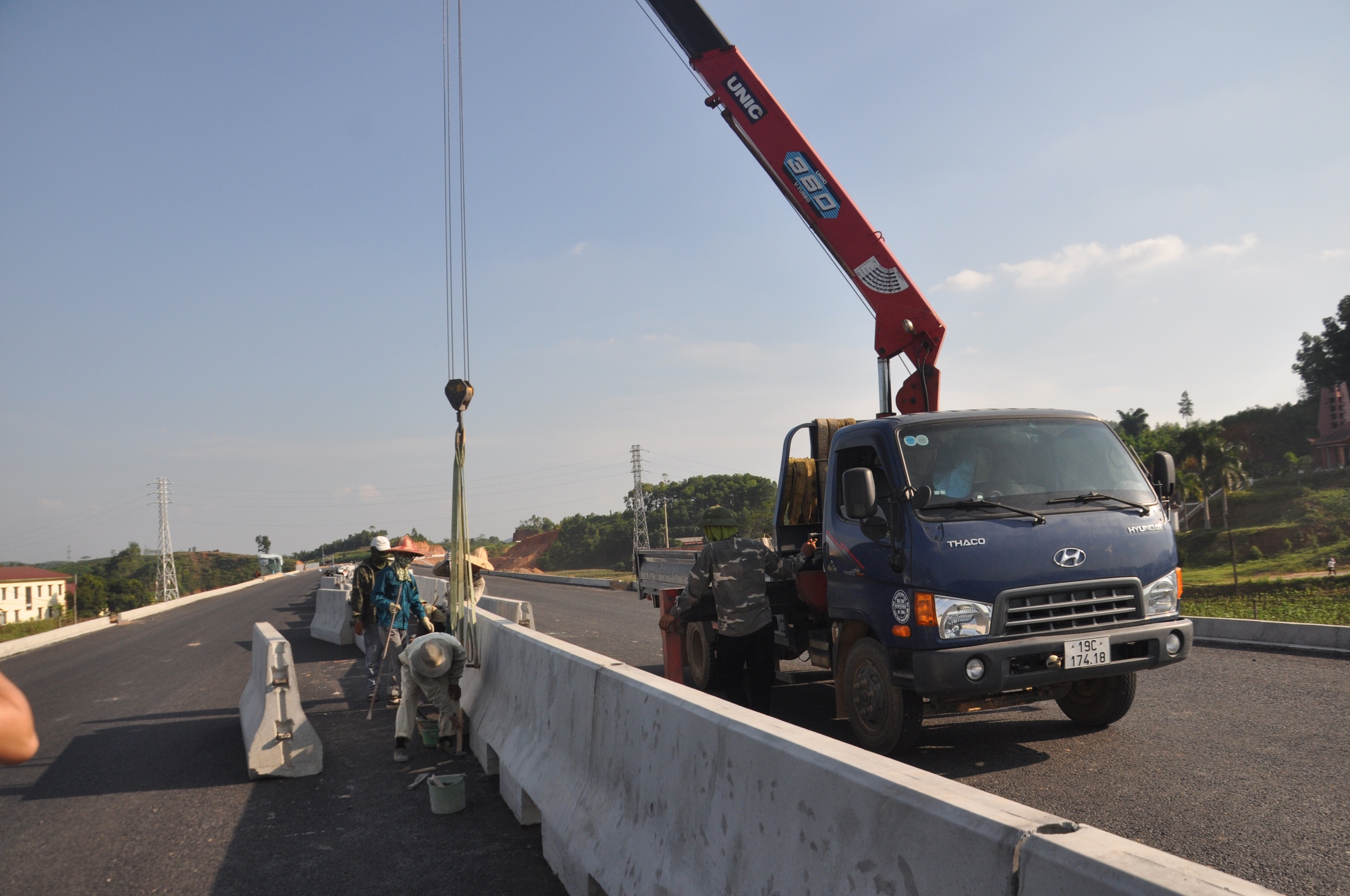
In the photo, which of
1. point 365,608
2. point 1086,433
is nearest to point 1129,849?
Answer: point 1086,433

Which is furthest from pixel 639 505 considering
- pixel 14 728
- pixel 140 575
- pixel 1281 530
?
pixel 140 575

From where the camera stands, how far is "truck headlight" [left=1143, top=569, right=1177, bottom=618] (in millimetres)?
5898

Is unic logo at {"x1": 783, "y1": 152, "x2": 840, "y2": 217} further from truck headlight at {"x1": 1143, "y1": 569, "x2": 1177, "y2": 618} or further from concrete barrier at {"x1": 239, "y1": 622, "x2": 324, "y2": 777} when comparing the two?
concrete barrier at {"x1": 239, "y1": 622, "x2": 324, "y2": 777}

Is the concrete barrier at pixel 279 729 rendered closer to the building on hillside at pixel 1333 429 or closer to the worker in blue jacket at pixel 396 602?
the worker in blue jacket at pixel 396 602

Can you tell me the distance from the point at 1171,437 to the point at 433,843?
75299 mm

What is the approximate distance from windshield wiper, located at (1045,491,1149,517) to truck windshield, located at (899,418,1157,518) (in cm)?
3

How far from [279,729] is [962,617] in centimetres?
507

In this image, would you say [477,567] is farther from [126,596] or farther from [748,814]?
[126,596]

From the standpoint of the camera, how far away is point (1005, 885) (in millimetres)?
1880

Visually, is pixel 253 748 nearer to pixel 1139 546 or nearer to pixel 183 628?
pixel 1139 546

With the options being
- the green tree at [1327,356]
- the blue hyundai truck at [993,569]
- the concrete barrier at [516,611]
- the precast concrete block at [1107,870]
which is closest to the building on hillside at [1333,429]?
the green tree at [1327,356]

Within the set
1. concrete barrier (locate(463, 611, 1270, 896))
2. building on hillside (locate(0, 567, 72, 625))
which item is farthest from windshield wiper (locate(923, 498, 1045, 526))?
building on hillside (locate(0, 567, 72, 625))

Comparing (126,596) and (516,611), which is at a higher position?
(516,611)

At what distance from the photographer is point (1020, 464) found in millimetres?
6348
